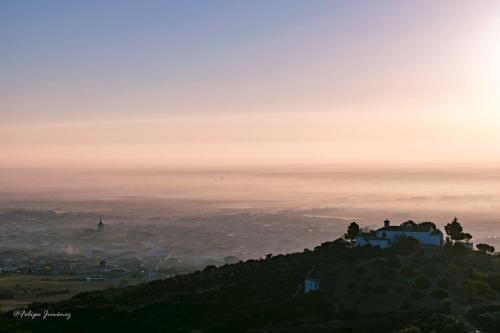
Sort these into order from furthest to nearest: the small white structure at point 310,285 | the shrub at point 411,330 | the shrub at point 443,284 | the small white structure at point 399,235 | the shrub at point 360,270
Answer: the small white structure at point 399,235 < the shrub at point 360,270 < the small white structure at point 310,285 < the shrub at point 443,284 < the shrub at point 411,330

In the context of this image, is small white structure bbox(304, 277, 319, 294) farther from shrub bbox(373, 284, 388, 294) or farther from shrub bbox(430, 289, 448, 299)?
shrub bbox(430, 289, 448, 299)

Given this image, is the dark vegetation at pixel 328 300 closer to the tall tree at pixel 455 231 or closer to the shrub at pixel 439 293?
the shrub at pixel 439 293

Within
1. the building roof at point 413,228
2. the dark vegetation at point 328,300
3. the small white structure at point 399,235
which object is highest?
the building roof at point 413,228

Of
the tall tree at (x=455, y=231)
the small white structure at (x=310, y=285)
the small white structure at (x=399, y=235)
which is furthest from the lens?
the tall tree at (x=455, y=231)

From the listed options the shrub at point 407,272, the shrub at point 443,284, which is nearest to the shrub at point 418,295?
the shrub at point 443,284

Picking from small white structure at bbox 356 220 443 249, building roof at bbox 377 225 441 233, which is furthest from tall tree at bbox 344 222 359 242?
building roof at bbox 377 225 441 233
